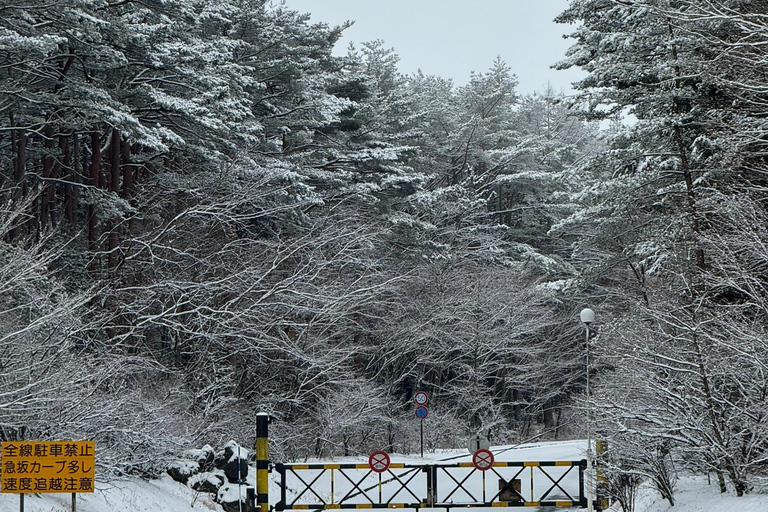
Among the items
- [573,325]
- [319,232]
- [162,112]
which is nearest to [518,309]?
[573,325]

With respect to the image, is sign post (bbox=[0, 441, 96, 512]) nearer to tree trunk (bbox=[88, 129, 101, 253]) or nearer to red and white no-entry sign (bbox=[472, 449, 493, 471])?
red and white no-entry sign (bbox=[472, 449, 493, 471])

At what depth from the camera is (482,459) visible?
651 inches

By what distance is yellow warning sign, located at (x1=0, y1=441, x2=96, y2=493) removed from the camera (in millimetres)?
11438

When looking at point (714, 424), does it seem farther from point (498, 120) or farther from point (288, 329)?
point (498, 120)

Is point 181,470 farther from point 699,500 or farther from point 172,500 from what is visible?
point 699,500

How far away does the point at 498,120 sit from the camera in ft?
185

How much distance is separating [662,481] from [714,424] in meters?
1.48

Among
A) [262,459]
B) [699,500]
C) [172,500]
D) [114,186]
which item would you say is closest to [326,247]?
[114,186]

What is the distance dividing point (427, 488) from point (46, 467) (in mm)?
8199

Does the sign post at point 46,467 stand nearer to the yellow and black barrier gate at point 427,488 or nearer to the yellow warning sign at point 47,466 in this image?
the yellow warning sign at point 47,466

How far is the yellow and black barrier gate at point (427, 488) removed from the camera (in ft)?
55.0

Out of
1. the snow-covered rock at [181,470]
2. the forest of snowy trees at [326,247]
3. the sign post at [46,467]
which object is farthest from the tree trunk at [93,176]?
the sign post at [46,467]

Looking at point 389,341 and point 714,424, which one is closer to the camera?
point 714,424

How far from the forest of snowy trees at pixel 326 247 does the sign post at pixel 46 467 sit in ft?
6.48
